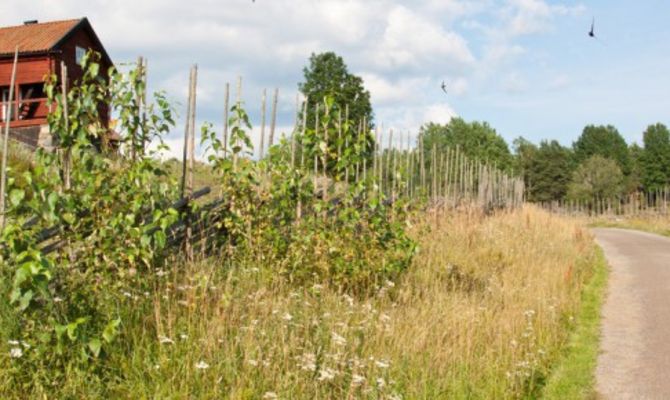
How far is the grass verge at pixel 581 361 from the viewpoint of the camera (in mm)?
5727

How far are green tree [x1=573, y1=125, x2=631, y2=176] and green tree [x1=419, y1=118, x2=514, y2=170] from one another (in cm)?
2061

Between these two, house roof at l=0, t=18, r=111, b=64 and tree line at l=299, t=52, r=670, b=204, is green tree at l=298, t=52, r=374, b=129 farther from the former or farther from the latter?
house roof at l=0, t=18, r=111, b=64

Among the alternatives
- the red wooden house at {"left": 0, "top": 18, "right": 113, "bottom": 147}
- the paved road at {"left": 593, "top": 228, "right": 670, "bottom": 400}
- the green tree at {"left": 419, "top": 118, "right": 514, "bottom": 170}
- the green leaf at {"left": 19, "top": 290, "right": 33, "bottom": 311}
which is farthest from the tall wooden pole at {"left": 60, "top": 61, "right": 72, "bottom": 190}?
the green tree at {"left": 419, "top": 118, "right": 514, "bottom": 170}

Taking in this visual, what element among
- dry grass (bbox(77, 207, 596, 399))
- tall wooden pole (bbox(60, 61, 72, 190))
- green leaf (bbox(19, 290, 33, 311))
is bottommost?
dry grass (bbox(77, 207, 596, 399))

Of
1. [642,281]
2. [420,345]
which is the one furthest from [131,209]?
[642,281]

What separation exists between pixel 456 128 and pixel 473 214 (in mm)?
55946

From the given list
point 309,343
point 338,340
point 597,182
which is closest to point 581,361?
point 338,340

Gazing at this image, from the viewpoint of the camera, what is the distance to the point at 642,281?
11.8 m

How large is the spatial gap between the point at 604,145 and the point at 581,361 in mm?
88673

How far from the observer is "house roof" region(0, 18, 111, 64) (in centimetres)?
2877

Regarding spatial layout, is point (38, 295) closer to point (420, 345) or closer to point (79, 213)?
point (79, 213)

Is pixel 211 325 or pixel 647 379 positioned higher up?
pixel 211 325

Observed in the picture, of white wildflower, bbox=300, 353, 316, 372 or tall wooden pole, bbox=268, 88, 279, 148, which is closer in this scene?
white wildflower, bbox=300, 353, 316, 372

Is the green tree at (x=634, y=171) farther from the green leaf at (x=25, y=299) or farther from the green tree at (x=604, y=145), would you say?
the green leaf at (x=25, y=299)
